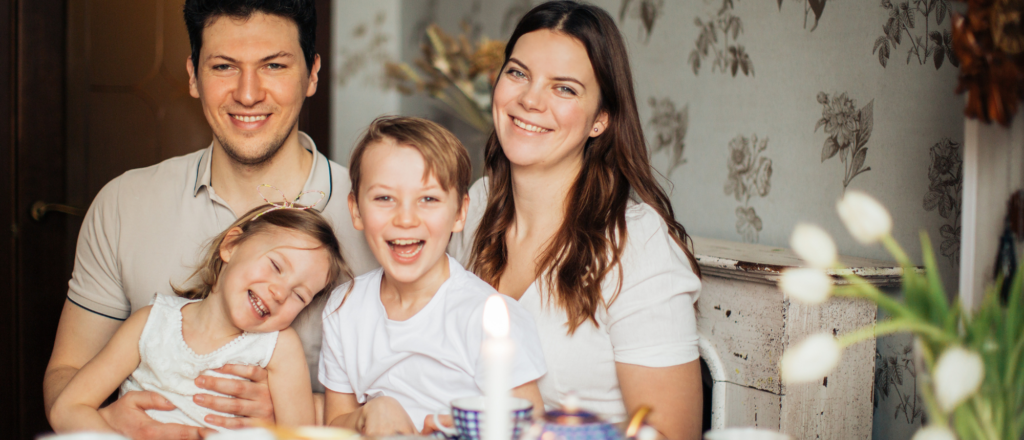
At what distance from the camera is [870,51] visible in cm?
146

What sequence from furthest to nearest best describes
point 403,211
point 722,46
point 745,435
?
point 722,46
point 403,211
point 745,435

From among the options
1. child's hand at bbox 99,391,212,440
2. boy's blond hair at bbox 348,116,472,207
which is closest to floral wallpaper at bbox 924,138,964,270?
boy's blond hair at bbox 348,116,472,207

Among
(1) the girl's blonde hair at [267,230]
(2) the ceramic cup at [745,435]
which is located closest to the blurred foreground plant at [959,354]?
(2) the ceramic cup at [745,435]

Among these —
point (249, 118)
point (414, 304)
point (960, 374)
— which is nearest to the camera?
point (960, 374)

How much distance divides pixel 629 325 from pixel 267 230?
31.1 inches

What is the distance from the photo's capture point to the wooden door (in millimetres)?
2324

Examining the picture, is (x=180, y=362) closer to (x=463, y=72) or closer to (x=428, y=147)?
(x=428, y=147)

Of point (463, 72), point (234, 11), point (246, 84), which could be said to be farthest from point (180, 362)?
point (463, 72)

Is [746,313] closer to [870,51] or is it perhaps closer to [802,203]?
[802,203]

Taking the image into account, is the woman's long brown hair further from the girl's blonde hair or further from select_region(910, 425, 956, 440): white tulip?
select_region(910, 425, 956, 440): white tulip

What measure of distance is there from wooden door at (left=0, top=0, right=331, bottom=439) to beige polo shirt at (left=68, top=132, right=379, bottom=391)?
3.28 feet

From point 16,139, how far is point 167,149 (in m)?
0.47

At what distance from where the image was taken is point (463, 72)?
2.89m

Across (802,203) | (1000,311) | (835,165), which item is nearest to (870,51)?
(835,165)
